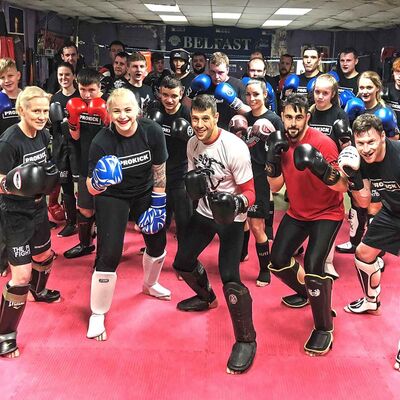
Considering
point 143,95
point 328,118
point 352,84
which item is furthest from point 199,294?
point 352,84

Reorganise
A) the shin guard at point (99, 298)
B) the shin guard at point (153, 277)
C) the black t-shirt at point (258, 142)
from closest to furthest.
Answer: the shin guard at point (99, 298) → the shin guard at point (153, 277) → the black t-shirt at point (258, 142)

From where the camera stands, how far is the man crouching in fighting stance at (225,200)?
2.35 meters

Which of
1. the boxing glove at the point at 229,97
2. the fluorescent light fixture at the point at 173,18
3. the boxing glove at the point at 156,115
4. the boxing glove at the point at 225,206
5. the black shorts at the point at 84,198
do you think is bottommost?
the black shorts at the point at 84,198

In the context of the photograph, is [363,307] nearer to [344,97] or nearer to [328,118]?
[328,118]

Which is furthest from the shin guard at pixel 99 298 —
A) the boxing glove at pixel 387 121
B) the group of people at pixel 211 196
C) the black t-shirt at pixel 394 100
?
the black t-shirt at pixel 394 100

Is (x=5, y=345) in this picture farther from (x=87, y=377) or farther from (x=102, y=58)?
(x=102, y=58)

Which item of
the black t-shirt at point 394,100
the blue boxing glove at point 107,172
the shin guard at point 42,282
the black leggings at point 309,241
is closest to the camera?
the blue boxing glove at point 107,172

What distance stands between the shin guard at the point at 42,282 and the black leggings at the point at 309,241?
138 cm

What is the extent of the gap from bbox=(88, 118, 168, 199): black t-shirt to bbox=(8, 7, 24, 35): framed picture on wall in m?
7.17

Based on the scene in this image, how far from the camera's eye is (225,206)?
2.24 meters

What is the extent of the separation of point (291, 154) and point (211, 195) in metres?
0.57

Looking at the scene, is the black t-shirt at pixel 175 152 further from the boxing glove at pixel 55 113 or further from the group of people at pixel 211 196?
the boxing glove at pixel 55 113

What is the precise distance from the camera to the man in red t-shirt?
2.51 metres

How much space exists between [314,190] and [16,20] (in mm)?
8215
